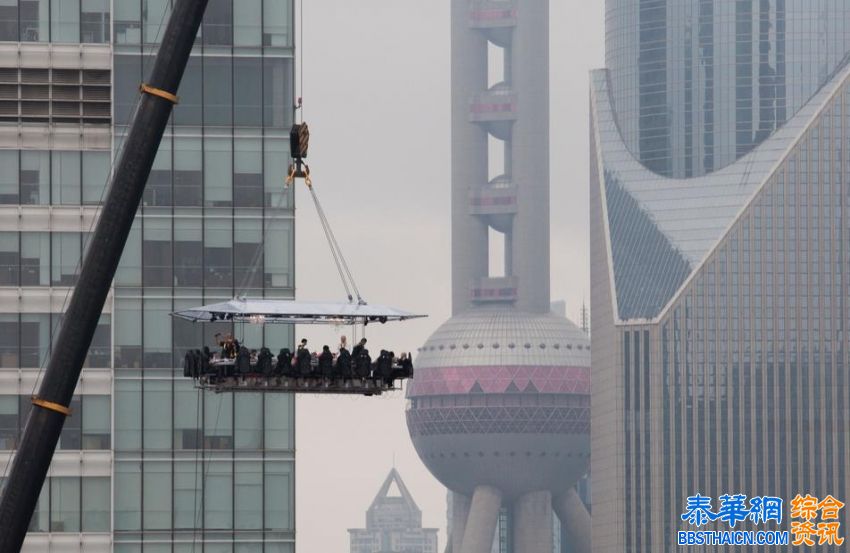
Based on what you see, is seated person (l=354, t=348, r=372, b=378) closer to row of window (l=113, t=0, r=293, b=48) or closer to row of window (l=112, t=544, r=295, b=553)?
row of window (l=112, t=544, r=295, b=553)

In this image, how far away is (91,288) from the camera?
71625 millimetres

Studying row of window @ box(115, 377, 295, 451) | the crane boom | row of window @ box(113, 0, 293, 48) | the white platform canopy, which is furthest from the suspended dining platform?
row of window @ box(113, 0, 293, 48)

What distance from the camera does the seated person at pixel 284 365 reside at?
104 m

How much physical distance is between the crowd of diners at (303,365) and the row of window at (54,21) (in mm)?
50048

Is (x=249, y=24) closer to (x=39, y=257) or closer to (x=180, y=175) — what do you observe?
(x=180, y=175)

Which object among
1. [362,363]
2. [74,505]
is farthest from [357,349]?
[74,505]

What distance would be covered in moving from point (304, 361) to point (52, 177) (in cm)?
5034

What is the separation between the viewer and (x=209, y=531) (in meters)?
145

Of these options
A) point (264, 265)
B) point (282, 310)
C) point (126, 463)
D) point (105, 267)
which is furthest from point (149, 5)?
point (105, 267)

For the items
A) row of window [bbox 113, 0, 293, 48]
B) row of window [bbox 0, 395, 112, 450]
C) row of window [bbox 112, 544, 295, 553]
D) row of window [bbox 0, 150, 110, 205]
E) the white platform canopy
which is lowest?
row of window [bbox 112, 544, 295, 553]

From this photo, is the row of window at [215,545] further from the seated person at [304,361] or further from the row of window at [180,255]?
the seated person at [304,361]

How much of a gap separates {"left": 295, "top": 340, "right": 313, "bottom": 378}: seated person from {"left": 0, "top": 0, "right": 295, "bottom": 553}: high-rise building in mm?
43240

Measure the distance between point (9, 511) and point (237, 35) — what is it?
83402 millimetres

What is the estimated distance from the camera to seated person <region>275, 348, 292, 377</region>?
10369cm
